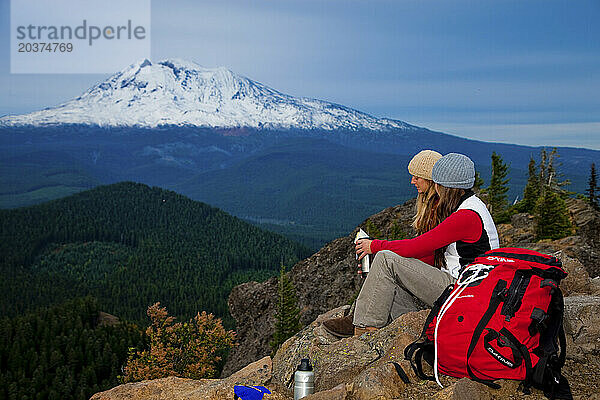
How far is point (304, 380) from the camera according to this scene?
6.88 m

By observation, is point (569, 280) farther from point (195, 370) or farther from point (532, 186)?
point (195, 370)

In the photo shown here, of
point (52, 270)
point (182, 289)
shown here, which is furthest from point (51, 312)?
point (52, 270)

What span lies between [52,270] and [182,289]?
4715 centimetres

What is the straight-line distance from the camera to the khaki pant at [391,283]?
22.8ft

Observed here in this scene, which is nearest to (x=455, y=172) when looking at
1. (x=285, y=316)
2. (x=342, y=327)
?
(x=342, y=327)

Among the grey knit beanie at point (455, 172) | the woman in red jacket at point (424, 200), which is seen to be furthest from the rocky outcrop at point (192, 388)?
the grey knit beanie at point (455, 172)

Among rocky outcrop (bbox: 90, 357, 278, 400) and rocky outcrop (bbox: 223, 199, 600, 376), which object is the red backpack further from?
rocky outcrop (bbox: 223, 199, 600, 376)

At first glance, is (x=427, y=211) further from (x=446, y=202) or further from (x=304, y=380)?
(x=304, y=380)

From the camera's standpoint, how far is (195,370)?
40.1 metres

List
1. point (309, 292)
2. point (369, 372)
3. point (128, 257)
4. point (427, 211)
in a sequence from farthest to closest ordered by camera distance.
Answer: point (128, 257) → point (309, 292) → point (427, 211) → point (369, 372)

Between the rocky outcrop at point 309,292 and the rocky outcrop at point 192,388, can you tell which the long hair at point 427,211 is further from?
the rocky outcrop at point 309,292

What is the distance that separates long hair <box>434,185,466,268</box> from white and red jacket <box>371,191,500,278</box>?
8cm

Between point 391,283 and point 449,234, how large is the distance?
1.03 m

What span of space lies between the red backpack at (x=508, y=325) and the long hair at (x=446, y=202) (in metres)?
1.10
